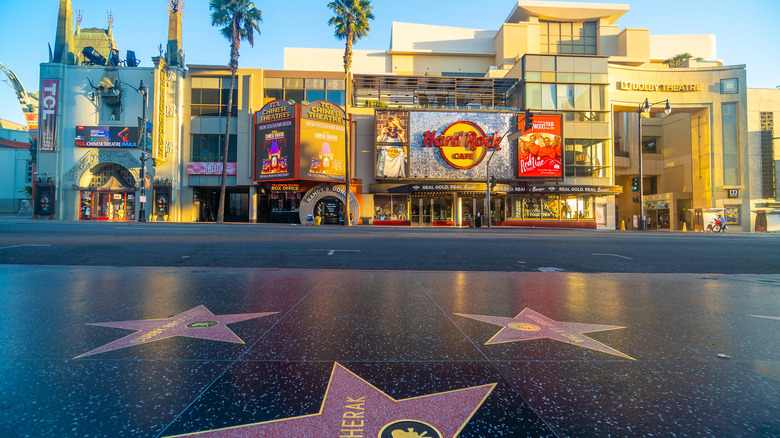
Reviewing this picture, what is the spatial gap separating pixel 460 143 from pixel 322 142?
490 inches

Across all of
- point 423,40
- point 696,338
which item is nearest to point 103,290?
point 696,338

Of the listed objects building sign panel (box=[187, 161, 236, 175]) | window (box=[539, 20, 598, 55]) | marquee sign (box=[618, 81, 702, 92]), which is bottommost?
building sign panel (box=[187, 161, 236, 175])

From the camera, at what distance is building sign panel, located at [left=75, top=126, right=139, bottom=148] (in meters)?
31.7

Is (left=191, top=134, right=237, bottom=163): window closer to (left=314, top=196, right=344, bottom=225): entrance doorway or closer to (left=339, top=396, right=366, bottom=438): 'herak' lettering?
(left=314, top=196, right=344, bottom=225): entrance doorway

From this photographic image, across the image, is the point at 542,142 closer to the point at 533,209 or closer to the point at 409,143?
the point at 533,209

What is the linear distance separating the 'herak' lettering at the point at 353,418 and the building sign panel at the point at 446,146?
3057 centimetres

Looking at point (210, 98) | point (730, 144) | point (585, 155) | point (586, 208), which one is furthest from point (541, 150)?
point (210, 98)

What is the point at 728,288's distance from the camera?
501 centimetres

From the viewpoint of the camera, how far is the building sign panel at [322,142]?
30.1m

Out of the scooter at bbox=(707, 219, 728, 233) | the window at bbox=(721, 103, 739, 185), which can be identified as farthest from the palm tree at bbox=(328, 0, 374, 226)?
the window at bbox=(721, 103, 739, 185)

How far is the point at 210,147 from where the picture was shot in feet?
110

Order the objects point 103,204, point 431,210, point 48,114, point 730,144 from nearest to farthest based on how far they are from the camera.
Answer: point 48,114 → point 103,204 → point 431,210 → point 730,144

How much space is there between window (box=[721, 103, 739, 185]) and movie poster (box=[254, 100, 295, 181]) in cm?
4179

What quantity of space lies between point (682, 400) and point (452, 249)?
22.0 ft
